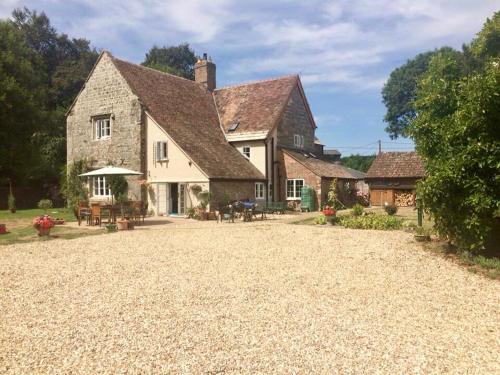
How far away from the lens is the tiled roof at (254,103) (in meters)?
28.8

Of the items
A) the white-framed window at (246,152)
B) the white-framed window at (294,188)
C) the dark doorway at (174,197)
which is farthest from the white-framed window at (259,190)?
the dark doorway at (174,197)

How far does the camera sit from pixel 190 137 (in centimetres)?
2492

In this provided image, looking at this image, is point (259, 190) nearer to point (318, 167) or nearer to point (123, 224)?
point (318, 167)

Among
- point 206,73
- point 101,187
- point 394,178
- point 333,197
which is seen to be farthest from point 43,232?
point 394,178

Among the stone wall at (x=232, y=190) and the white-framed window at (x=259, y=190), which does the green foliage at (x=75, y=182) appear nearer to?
the stone wall at (x=232, y=190)

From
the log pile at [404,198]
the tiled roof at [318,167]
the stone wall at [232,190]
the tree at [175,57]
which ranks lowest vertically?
the log pile at [404,198]

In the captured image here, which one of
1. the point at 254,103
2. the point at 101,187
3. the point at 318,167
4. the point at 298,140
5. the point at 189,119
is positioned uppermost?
the point at 254,103

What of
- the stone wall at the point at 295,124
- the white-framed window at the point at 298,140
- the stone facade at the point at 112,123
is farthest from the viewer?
the white-framed window at the point at 298,140

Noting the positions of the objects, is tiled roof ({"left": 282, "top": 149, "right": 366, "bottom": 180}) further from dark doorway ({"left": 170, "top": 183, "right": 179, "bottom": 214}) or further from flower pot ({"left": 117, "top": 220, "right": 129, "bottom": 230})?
flower pot ({"left": 117, "top": 220, "right": 129, "bottom": 230})

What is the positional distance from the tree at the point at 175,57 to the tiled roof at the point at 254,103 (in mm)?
29037

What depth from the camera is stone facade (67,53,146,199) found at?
2511 cm

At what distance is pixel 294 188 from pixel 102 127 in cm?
1348

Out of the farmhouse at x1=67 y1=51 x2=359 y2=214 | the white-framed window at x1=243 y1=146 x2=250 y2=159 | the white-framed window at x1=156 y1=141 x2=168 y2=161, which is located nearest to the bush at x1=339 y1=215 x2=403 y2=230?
the farmhouse at x1=67 y1=51 x2=359 y2=214

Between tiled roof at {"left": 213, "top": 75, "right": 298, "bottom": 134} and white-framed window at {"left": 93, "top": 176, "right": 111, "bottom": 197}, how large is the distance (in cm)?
912
